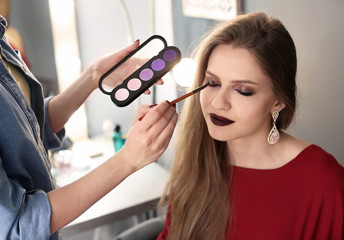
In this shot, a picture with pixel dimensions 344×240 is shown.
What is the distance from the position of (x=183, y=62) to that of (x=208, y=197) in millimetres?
387

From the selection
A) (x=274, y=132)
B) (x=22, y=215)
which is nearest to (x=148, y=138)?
(x=22, y=215)

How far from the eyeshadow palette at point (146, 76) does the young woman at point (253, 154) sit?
146mm

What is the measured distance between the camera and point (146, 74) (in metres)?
0.78

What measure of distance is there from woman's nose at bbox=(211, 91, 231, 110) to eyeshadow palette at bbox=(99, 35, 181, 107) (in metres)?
0.14

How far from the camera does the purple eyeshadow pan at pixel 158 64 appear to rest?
2.56ft

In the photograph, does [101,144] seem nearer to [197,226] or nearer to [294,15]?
[197,226]

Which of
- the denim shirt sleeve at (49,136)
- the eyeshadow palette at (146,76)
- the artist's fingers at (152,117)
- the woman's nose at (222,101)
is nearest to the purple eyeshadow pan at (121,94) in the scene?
the eyeshadow palette at (146,76)

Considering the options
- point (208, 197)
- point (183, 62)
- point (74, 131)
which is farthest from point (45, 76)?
point (208, 197)

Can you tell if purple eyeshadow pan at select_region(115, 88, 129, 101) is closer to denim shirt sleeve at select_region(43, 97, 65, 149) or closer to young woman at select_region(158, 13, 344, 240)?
young woman at select_region(158, 13, 344, 240)

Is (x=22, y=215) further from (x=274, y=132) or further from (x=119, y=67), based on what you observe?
(x=274, y=132)

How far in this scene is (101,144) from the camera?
1924mm

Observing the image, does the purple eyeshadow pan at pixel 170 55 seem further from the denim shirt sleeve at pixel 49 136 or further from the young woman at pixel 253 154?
the denim shirt sleeve at pixel 49 136

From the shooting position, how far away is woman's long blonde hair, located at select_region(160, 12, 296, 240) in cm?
83

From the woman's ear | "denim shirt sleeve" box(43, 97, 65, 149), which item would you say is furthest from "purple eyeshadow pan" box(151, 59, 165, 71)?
"denim shirt sleeve" box(43, 97, 65, 149)
